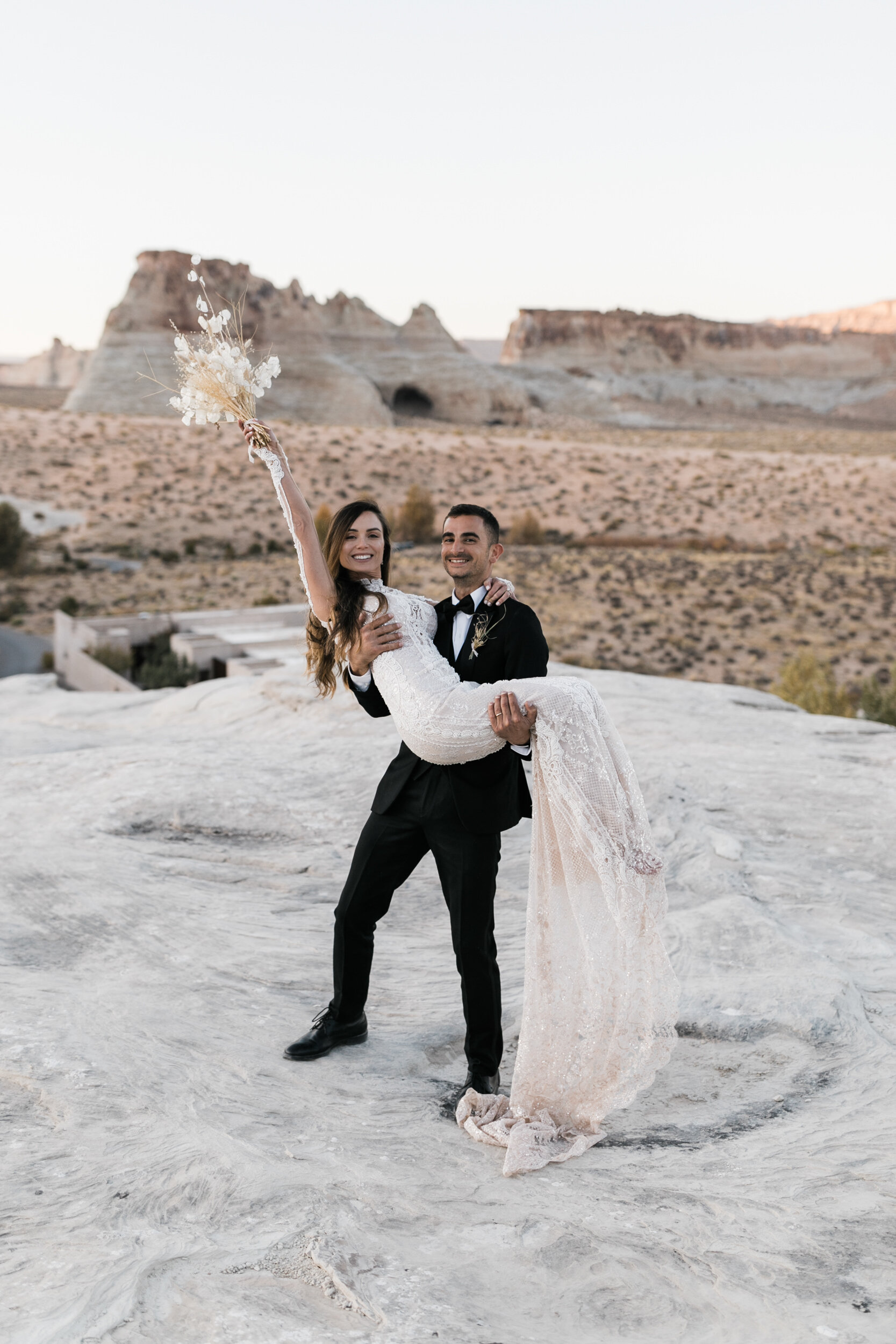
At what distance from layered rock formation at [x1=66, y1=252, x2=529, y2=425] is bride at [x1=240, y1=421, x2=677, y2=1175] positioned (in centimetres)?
7355

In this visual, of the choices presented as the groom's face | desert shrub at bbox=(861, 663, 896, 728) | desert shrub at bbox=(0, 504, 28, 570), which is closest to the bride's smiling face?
the groom's face

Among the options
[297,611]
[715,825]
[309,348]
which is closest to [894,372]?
[309,348]

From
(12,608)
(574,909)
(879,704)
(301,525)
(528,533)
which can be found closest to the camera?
(574,909)

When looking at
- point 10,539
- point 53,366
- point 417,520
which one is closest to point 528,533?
point 417,520

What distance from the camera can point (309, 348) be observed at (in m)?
84.0

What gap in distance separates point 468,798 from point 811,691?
1291 cm

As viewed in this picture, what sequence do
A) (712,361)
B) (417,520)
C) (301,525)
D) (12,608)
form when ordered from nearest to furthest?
(301,525)
(12,608)
(417,520)
(712,361)

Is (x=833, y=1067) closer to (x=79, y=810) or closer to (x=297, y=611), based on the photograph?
(x=79, y=810)

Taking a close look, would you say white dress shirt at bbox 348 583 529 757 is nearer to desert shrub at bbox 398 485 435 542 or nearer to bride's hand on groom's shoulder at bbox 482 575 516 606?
bride's hand on groom's shoulder at bbox 482 575 516 606

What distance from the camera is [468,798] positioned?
127 inches

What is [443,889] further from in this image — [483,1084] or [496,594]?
[496,594]

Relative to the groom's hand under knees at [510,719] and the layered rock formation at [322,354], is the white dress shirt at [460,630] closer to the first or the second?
the groom's hand under knees at [510,719]

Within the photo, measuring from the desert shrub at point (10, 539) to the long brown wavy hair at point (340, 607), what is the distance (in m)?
32.8

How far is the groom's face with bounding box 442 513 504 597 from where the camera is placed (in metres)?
3.26
